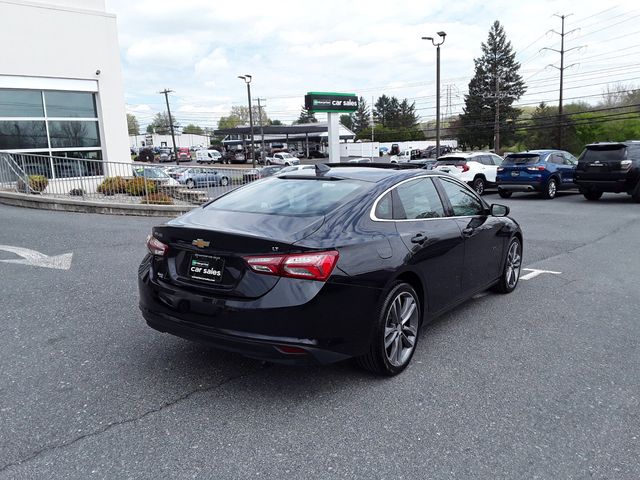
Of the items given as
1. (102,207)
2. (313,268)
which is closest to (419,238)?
(313,268)

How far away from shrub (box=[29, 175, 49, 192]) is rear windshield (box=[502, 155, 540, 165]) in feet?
47.9

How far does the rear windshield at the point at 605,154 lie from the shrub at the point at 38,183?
15.6m

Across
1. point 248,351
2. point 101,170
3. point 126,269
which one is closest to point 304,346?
point 248,351

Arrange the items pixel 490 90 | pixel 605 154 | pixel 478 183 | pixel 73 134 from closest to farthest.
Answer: pixel 605 154, pixel 73 134, pixel 478 183, pixel 490 90

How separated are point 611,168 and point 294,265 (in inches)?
596

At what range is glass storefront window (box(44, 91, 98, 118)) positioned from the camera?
16.6 metres

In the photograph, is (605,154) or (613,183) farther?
(605,154)

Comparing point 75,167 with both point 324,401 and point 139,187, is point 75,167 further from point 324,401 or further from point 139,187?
point 324,401

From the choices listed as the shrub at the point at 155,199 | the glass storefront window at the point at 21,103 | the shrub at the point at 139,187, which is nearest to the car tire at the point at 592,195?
the shrub at the point at 155,199

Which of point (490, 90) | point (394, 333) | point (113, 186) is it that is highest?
point (490, 90)

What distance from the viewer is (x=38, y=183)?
13781mm

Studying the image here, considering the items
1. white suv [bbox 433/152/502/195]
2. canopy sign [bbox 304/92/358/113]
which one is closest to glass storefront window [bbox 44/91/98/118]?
canopy sign [bbox 304/92/358/113]

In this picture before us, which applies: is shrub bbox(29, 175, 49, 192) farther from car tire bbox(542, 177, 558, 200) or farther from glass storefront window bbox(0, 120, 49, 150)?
car tire bbox(542, 177, 558, 200)

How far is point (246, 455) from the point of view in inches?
109
